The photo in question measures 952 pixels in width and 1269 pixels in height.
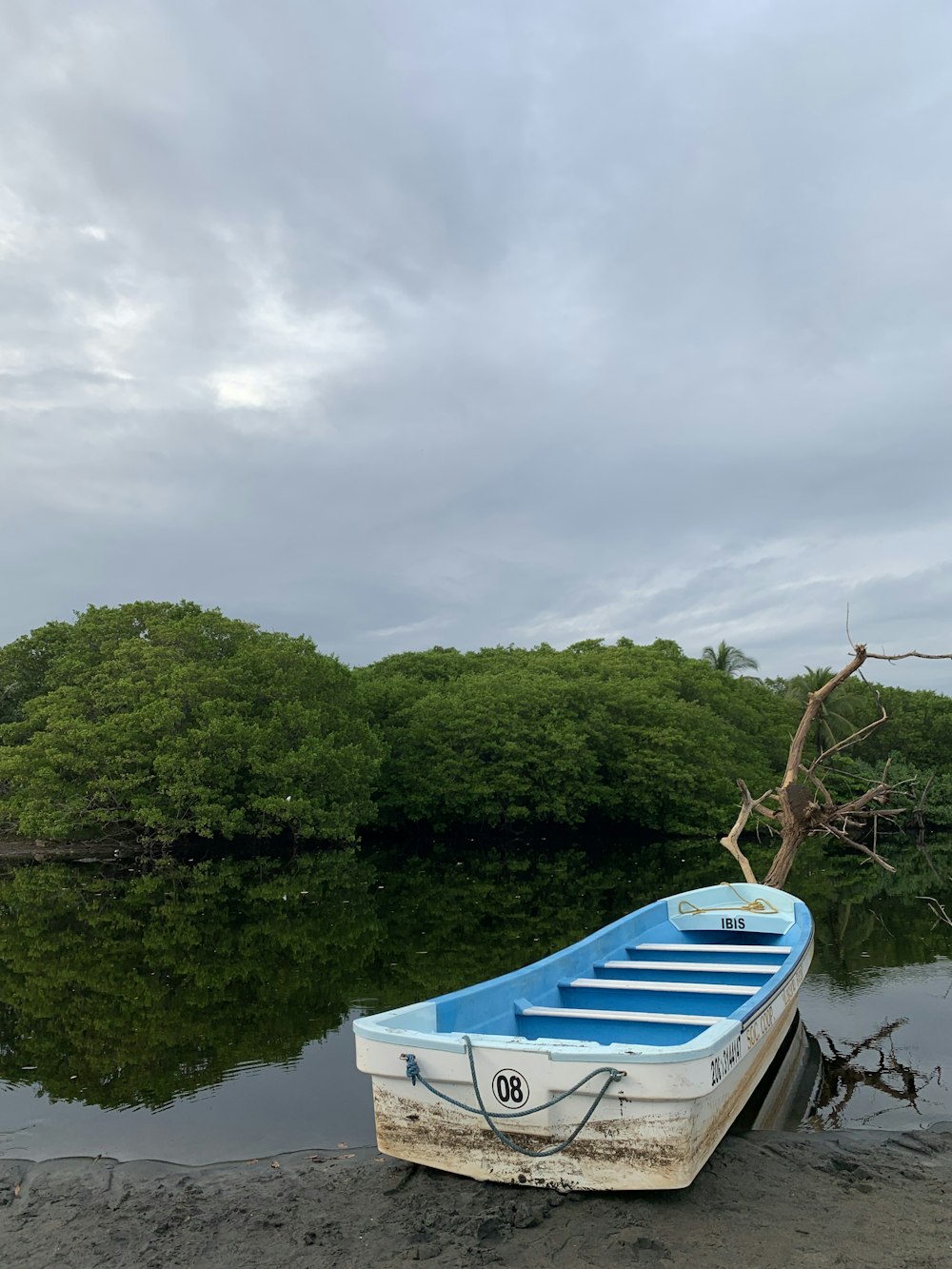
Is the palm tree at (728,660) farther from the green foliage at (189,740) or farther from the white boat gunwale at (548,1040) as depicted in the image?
the white boat gunwale at (548,1040)

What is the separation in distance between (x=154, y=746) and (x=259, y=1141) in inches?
979

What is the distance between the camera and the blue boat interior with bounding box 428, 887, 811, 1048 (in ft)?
20.8

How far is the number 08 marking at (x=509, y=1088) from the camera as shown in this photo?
16.0 ft

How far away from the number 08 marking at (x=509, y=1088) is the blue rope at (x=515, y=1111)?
0.06 m

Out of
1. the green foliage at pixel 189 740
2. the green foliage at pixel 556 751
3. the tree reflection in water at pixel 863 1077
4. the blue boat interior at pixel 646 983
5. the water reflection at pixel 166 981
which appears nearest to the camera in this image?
the blue boat interior at pixel 646 983

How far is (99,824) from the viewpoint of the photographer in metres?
31.7

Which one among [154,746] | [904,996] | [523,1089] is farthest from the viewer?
[154,746]

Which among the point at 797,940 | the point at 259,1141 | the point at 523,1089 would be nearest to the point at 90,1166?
the point at 259,1141

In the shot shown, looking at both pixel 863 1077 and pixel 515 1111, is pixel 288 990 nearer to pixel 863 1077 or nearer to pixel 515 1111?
pixel 863 1077

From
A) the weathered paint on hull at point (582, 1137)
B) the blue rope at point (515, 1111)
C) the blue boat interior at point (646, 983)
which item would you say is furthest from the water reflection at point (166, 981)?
the blue rope at point (515, 1111)

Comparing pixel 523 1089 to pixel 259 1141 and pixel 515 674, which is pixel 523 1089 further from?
pixel 515 674

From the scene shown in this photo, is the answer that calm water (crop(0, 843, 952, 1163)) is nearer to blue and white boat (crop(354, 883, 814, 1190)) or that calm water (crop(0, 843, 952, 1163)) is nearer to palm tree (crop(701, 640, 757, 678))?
blue and white boat (crop(354, 883, 814, 1190))

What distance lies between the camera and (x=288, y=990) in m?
11.1

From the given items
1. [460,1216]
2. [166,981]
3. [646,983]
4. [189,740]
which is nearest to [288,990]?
[166,981]
